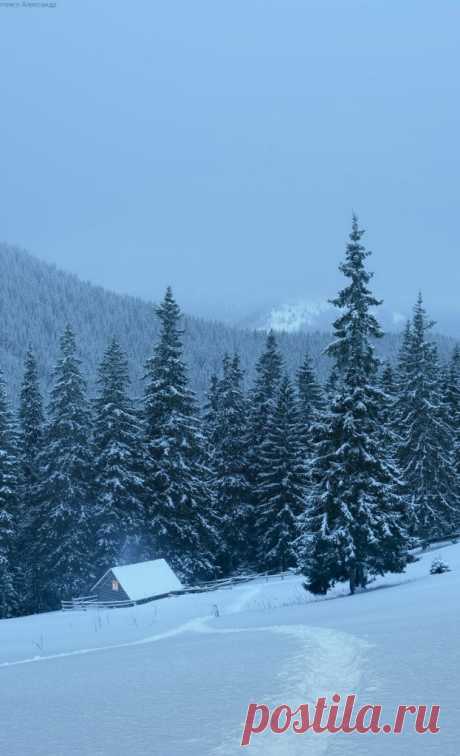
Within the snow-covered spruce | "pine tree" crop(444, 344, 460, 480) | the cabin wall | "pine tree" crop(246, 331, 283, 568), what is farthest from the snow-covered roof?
"pine tree" crop(444, 344, 460, 480)

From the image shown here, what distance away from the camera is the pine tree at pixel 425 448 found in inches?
1809

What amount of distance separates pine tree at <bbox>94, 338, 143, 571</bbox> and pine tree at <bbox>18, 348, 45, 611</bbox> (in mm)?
5225

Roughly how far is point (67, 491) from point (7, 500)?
176 inches

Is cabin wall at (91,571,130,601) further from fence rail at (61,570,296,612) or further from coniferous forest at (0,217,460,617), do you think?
coniferous forest at (0,217,460,617)

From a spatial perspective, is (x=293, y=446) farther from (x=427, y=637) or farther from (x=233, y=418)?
(x=427, y=637)

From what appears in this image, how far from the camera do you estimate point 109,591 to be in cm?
4012

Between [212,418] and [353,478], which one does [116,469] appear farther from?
[353,478]

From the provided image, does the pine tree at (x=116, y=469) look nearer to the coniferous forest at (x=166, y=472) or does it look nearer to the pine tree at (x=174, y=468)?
the coniferous forest at (x=166, y=472)

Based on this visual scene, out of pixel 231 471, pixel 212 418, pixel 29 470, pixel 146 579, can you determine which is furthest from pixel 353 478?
pixel 212 418

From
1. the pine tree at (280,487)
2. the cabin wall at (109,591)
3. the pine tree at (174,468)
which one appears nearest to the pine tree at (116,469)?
the pine tree at (174,468)

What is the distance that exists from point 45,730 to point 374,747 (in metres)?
3.23

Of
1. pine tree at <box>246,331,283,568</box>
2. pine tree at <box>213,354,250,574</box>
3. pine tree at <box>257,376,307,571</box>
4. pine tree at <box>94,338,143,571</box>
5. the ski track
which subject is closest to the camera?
the ski track

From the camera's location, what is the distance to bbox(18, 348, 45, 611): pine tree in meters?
46.7

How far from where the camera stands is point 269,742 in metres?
5.67
